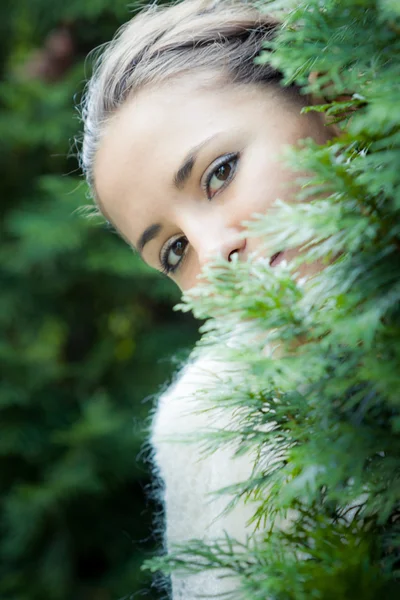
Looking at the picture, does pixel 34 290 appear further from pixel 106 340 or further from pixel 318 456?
pixel 318 456

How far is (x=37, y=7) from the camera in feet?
9.63

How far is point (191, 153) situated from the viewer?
911 millimetres

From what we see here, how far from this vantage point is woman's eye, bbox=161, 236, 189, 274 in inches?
41.5

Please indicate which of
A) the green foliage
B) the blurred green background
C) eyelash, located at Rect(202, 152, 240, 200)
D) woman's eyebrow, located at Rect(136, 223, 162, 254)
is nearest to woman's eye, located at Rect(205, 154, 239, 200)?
eyelash, located at Rect(202, 152, 240, 200)

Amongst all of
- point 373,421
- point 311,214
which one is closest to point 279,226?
point 311,214

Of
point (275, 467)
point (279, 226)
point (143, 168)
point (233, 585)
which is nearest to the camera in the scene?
point (279, 226)

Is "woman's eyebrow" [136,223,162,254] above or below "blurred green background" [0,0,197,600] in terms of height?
below

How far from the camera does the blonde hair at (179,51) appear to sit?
1.03 metres

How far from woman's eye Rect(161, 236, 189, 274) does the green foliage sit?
0.52m

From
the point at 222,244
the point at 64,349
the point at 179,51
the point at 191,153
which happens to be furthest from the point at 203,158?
the point at 64,349

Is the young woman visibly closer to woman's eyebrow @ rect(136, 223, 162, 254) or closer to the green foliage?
woman's eyebrow @ rect(136, 223, 162, 254)

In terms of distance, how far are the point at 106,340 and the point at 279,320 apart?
262 cm

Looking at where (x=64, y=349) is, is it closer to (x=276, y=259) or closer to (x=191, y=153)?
(x=191, y=153)

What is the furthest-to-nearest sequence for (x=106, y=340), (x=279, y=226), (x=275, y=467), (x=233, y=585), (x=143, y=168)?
1. (x=106, y=340)
2. (x=143, y=168)
3. (x=233, y=585)
4. (x=275, y=467)
5. (x=279, y=226)
